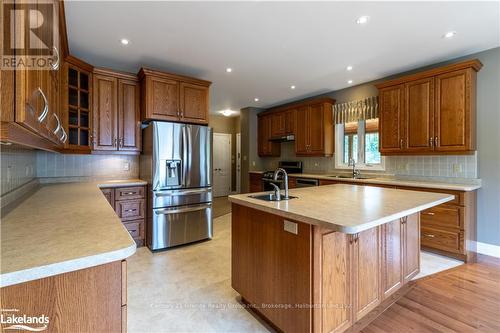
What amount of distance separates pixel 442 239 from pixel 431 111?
1.69m

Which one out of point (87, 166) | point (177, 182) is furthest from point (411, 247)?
point (87, 166)

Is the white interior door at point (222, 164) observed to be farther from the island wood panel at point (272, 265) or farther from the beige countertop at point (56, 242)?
the beige countertop at point (56, 242)

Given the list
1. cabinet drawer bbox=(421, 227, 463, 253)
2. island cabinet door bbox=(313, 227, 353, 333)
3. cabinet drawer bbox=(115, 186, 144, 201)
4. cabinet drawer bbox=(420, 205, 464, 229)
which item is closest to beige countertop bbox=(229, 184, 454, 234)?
island cabinet door bbox=(313, 227, 353, 333)

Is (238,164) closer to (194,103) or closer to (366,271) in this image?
(194,103)

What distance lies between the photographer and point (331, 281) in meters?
1.52

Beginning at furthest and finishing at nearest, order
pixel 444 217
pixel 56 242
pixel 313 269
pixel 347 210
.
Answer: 1. pixel 444 217
2. pixel 347 210
3. pixel 313 269
4. pixel 56 242

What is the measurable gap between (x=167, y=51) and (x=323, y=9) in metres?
1.88

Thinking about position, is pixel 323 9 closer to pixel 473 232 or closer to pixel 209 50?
pixel 209 50

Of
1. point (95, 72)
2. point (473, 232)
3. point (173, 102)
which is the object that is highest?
point (95, 72)

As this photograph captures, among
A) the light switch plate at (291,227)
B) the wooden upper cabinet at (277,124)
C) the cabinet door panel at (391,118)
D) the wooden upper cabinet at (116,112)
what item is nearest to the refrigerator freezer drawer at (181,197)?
the wooden upper cabinet at (116,112)

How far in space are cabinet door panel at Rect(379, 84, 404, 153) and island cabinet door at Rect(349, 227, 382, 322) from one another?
2.35 metres

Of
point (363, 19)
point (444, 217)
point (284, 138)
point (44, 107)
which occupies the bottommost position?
point (444, 217)

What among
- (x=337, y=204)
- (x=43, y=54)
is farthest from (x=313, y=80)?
(x=43, y=54)

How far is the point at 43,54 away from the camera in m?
1.08
